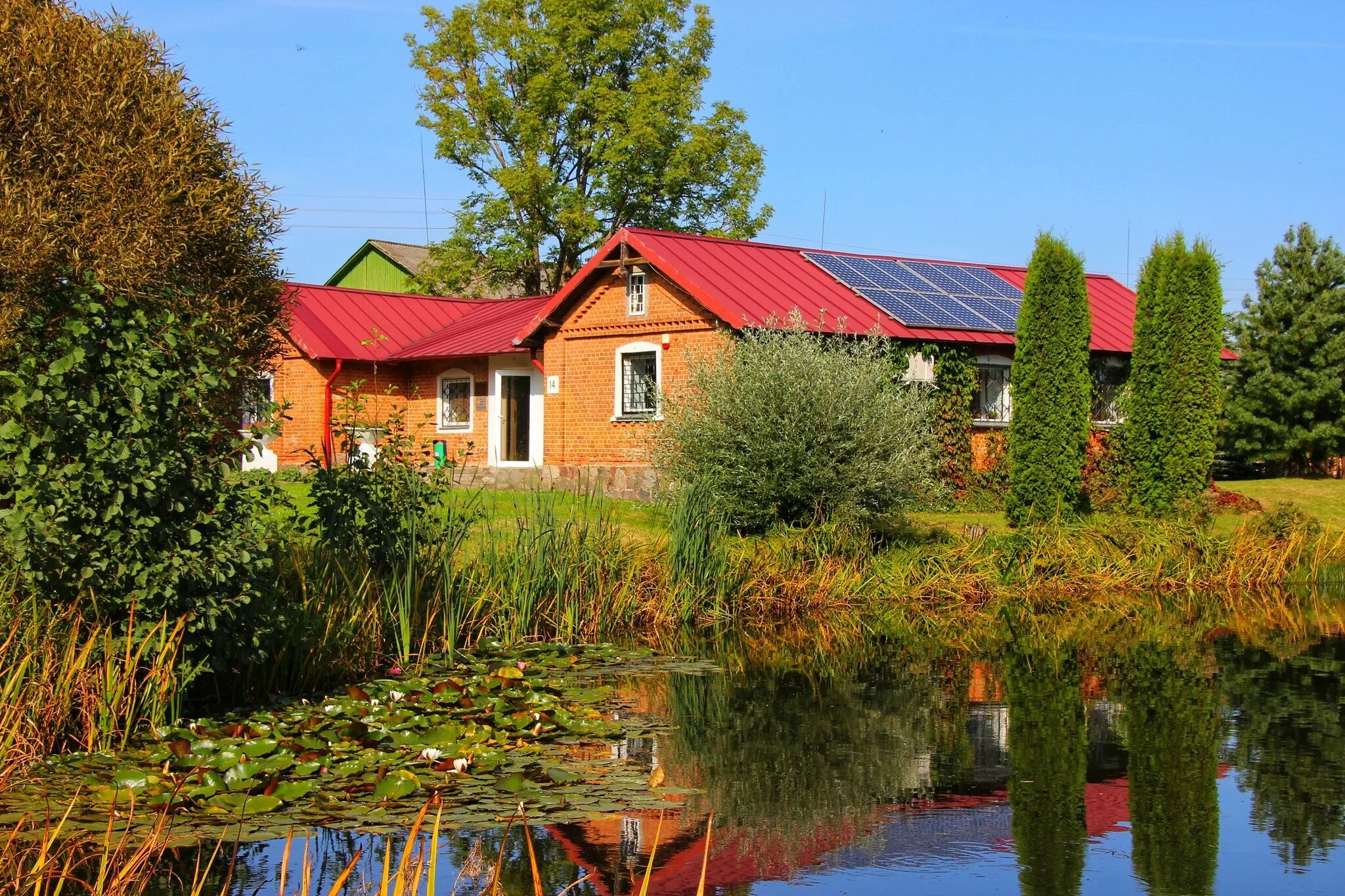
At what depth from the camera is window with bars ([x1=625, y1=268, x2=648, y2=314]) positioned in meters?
23.2

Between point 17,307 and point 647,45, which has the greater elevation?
point 647,45

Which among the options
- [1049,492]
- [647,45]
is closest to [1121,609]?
[1049,492]

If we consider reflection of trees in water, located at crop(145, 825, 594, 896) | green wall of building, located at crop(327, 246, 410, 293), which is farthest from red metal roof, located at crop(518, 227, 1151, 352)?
green wall of building, located at crop(327, 246, 410, 293)

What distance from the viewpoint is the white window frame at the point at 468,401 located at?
27219 mm

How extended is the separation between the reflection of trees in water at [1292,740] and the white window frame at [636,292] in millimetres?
12493

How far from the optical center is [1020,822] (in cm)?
682

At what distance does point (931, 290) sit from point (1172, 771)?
57.7ft

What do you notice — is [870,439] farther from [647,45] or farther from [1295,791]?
[647,45]

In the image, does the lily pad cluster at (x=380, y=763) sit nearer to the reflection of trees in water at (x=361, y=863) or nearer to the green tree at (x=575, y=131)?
the reflection of trees in water at (x=361, y=863)

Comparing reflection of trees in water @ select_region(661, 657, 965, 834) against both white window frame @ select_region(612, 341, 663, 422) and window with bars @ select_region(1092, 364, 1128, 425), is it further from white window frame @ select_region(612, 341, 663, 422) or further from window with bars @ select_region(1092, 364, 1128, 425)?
window with bars @ select_region(1092, 364, 1128, 425)

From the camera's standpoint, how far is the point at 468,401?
27609mm

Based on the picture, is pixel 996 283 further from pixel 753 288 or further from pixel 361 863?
pixel 361 863

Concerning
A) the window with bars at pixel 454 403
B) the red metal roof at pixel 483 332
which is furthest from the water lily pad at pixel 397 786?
the window with bars at pixel 454 403

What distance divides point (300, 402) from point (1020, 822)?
23264 millimetres
